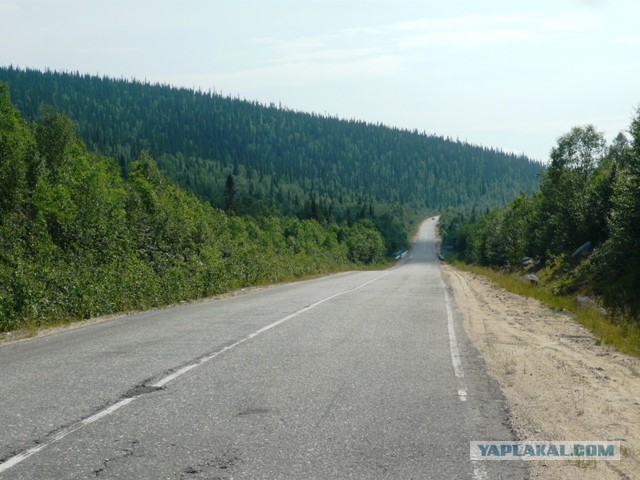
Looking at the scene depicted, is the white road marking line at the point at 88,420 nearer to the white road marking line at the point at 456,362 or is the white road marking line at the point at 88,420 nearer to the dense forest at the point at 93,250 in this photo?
the white road marking line at the point at 456,362

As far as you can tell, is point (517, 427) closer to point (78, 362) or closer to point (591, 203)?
point (78, 362)

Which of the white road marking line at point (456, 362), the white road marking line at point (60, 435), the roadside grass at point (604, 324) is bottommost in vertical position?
the roadside grass at point (604, 324)

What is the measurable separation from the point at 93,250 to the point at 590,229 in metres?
26.1

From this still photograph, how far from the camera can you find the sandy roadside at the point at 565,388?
5109 millimetres

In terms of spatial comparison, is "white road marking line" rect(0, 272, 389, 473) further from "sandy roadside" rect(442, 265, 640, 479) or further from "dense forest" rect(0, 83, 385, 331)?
"dense forest" rect(0, 83, 385, 331)

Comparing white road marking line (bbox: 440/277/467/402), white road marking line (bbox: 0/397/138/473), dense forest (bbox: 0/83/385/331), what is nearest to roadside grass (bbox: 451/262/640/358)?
white road marking line (bbox: 440/277/467/402)

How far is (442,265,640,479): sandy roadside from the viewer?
16.8ft

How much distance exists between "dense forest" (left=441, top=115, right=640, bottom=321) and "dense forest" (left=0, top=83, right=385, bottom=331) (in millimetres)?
15827

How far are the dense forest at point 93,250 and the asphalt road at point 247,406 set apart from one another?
14.4ft

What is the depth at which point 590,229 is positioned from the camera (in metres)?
29.7

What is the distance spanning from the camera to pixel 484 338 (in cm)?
1195

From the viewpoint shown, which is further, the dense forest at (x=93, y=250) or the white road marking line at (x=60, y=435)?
the dense forest at (x=93, y=250)

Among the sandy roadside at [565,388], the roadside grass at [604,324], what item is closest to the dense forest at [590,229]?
the roadside grass at [604,324]

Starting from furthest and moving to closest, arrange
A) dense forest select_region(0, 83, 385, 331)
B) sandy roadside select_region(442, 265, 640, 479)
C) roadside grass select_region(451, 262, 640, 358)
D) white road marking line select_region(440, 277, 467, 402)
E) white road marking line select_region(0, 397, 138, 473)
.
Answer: dense forest select_region(0, 83, 385, 331) < roadside grass select_region(451, 262, 640, 358) < white road marking line select_region(440, 277, 467, 402) < sandy roadside select_region(442, 265, 640, 479) < white road marking line select_region(0, 397, 138, 473)
